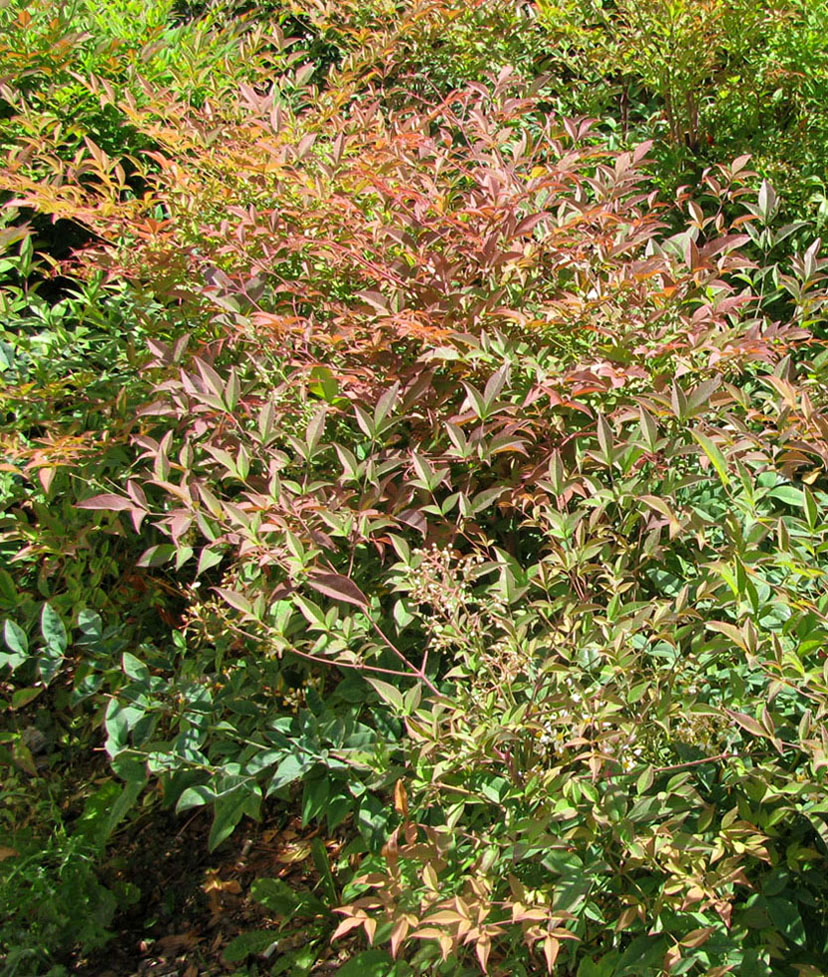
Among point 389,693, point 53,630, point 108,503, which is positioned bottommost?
point 53,630

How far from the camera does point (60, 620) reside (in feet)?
7.10

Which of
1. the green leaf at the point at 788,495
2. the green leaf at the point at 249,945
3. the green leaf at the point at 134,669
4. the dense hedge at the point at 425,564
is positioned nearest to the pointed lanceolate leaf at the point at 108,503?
the dense hedge at the point at 425,564

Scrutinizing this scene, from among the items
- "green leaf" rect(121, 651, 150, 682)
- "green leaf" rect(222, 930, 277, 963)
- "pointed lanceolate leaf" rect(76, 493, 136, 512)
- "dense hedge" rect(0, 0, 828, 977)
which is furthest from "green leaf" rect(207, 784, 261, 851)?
"pointed lanceolate leaf" rect(76, 493, 136, 512)

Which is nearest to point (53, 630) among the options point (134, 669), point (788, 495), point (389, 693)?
point (134, 669)

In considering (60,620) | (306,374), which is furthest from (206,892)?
(306,374)

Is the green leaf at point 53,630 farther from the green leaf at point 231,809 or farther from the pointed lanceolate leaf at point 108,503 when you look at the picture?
the green leaf at point 231,809

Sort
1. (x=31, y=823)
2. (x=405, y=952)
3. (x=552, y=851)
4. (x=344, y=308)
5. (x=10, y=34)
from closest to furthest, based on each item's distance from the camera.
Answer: (x=552, y=851) → (x=405, y=952) → (x=344, y=308) → (x=31, y=823) → (x=10, y=34)

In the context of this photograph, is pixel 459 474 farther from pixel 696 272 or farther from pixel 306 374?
pixel 696 272

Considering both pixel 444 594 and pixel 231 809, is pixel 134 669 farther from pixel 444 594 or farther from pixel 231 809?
pixel 444 594

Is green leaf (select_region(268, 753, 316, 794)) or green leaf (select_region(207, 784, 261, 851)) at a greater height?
green leaf (select_region(268, 753, 316, 794))

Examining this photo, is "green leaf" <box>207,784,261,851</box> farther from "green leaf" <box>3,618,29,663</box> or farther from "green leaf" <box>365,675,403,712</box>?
"green leaf" <box>3,618,29,663</box>

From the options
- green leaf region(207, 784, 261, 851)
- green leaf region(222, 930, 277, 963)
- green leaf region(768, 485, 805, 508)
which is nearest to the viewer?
green leaf region(207, 784, 261, 851)

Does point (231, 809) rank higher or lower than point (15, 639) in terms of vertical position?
lower

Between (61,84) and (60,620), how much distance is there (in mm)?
2489
